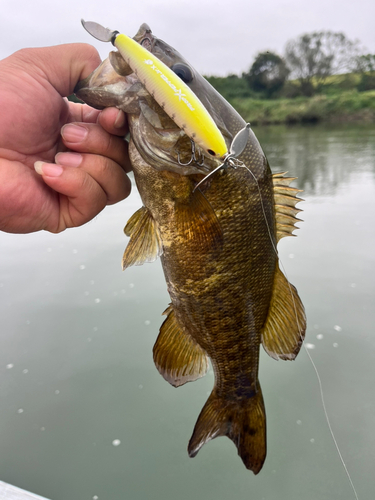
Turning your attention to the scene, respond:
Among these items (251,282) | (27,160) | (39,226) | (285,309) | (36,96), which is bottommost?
(285,309)

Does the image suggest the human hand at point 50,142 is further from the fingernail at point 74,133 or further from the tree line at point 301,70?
the tree line at point 301,70

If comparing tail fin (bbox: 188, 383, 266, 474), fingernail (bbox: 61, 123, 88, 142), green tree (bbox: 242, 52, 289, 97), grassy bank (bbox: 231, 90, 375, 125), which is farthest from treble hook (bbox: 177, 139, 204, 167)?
green tree (bbox: 242, 52, 289, 97)

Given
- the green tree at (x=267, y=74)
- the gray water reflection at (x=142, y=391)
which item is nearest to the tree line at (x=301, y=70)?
the green tree at (x=267, y=74)

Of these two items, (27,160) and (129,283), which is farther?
(129,283)

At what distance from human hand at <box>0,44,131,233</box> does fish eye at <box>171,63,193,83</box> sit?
23cm

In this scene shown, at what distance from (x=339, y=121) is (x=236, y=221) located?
1005 inches

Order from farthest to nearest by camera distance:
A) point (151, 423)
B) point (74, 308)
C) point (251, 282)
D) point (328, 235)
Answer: point (328, 235) < point (74, 308) < point (151, 423) < point (251, 282)

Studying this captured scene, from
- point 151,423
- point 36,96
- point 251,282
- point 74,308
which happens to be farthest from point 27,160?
point 74,308

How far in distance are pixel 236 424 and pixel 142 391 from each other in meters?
1.36

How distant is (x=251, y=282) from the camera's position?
126 centimetres

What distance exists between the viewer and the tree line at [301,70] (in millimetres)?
28922

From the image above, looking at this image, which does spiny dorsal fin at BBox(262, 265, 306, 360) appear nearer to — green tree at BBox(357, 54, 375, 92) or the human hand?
the human hand

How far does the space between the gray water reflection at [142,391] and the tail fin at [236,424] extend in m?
0.80

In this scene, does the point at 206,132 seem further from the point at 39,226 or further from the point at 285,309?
the point at 39,226
